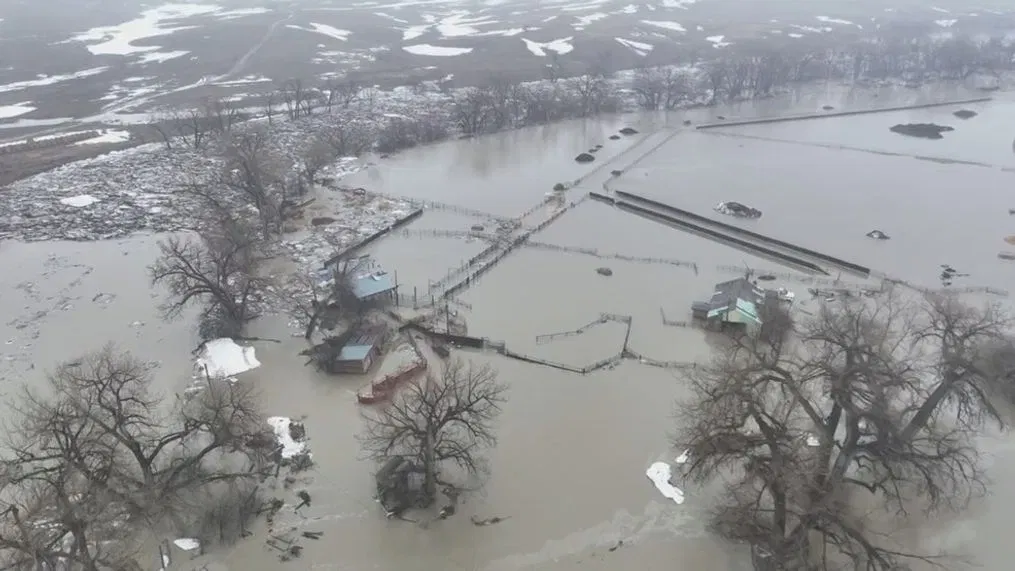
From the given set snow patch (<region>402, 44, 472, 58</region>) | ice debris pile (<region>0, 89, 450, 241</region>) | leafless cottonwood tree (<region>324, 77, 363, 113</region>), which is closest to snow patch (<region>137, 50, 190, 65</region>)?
leafless cottonwood tree (<region>324, 77, 363, 113</region>)

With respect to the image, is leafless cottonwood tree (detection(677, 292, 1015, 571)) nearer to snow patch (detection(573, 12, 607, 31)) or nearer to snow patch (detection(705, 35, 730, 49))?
snow patch (detection(705, 35, 730, 49))

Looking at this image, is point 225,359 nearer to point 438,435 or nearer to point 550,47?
point 438,435

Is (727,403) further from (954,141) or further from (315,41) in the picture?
(315,41)

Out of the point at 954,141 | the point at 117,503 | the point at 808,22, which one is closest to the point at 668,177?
the point at 954,141

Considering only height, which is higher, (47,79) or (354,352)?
(47,79)

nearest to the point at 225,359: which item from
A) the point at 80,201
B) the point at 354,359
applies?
the point at 354,359

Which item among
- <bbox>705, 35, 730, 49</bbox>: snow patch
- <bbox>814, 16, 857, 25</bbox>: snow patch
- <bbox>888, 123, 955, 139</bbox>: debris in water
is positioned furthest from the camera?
<bbox>814, 16, 857, 25</bbox>: snow patch

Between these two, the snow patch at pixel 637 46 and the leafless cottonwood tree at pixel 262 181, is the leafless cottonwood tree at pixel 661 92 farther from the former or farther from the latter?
the leafless cottonwood tree at pixel 262 181
